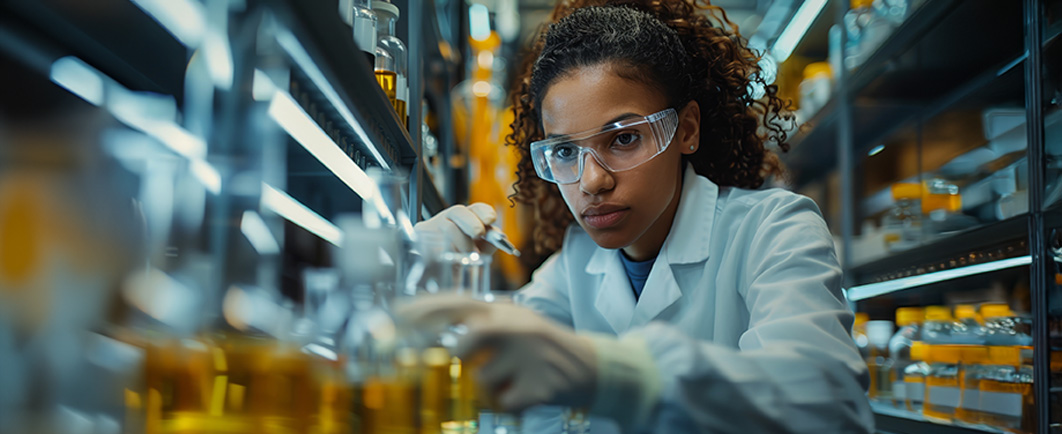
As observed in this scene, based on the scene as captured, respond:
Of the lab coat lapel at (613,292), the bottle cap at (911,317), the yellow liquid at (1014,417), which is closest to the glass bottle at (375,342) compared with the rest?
the lab coat lapel at (613,292)

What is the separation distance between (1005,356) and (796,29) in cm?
187

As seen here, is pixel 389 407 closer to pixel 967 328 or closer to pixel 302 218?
pixel 302 218

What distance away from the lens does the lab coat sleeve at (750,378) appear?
744 millimetres

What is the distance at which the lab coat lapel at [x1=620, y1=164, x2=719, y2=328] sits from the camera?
4.91 ft

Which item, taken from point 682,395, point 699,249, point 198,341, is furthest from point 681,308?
point 198,341

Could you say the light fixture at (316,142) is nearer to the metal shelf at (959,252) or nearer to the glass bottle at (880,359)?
the metal shelf at (959,252)

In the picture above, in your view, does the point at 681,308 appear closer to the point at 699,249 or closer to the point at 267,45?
the point at 699,249

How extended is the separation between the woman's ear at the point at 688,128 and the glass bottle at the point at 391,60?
0.59m

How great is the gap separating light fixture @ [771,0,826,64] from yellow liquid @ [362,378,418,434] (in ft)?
9.27

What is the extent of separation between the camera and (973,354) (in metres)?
2.04

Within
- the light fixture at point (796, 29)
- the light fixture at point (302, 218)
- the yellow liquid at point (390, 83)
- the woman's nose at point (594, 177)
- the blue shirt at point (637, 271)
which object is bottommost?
the blue shirt at point (637, 271)

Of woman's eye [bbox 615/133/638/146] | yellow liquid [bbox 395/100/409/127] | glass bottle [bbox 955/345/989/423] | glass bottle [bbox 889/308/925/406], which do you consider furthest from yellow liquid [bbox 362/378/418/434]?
glass bottle [bbox 889/308/925/406]

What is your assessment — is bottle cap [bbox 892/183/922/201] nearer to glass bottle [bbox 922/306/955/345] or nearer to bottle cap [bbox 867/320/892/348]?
glass bottle [bbox 922/306/955/345]

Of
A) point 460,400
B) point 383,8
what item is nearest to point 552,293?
point 383,8
